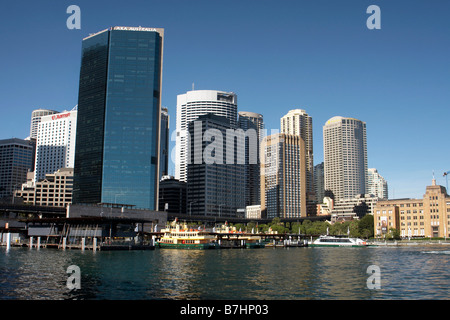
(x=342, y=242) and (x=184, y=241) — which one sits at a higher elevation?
(x=184, y=241)

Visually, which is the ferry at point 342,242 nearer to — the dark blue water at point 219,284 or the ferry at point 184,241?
the ferry at point 184,241

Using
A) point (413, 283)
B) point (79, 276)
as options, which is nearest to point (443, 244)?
point (413, 283)

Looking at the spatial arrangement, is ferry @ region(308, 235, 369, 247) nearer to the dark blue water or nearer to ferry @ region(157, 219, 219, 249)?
ferry @ region(157, 219, 219, 249)

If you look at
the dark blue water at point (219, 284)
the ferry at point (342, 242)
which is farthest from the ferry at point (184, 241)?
the dark blue water at point (219, 284)

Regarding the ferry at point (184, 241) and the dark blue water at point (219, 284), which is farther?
the ferry at point (184, 241)

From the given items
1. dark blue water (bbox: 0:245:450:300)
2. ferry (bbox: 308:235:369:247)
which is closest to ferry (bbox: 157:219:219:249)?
ferry (bbox: 308:235:369:247)

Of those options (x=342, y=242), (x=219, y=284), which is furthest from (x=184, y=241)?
(x=219, y=284)

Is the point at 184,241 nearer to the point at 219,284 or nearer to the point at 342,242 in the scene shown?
the point at 342,242

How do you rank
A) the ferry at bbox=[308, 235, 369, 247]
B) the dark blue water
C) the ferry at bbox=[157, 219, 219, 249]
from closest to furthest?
1. the dark blue water
2. the ferry at bbox=[157, 219, 219, 249]
3. the ferry at bbox=[308, 235, 369, 247]

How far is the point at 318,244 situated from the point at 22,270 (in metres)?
150
